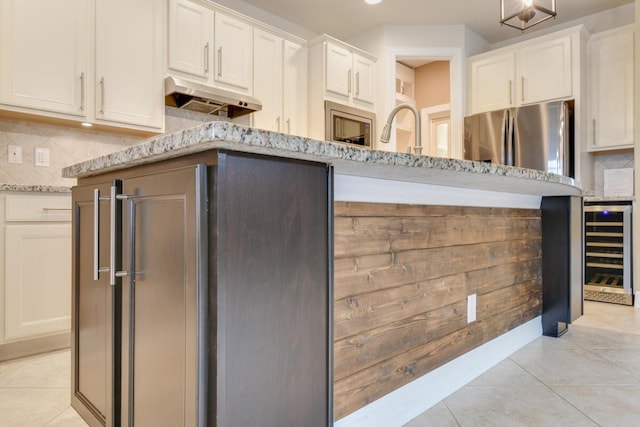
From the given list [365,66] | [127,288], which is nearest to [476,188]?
[127,288]

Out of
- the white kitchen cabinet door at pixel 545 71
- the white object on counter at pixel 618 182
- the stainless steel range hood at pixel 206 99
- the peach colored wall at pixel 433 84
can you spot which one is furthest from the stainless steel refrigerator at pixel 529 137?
the stainless steel range hood at pixel 206 99

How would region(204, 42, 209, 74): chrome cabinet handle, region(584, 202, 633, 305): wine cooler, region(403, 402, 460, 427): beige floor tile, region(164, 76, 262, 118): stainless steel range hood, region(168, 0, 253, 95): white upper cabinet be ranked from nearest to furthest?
region(403, 402, 460, 427): beige floor tile < region(164, 76, 262, 118): stainless steel range hood < region(168, 0, 253, 95): white upper cabinet < region(204, 42, 209, 74): chrome cabinet handle < region(584, 202, 633, 305): wine cooler

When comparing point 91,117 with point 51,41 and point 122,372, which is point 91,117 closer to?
point 51,41

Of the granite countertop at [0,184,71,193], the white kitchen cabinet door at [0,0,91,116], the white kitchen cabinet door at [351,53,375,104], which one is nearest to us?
the granite countertop at [0,184,71,193]

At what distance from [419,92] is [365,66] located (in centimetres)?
213

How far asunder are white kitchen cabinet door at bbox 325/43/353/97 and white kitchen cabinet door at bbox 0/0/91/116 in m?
2.04

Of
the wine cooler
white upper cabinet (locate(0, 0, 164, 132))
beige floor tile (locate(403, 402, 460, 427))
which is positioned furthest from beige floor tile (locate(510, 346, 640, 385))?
white upper cabinet (locate(0, 0, 164, 132))

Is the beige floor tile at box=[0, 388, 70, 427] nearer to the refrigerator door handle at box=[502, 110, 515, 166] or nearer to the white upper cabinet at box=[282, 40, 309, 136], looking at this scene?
the white upper cabinet at box=[282, 40, 309, 136]

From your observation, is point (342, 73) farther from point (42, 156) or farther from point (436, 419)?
point (436, 419)

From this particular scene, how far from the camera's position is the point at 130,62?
268 cm

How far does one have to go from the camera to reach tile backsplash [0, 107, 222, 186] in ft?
7.93

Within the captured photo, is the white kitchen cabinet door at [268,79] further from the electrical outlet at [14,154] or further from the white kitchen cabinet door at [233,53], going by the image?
the electrical outlet at [14,154]

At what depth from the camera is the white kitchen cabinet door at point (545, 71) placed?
380 centimetres

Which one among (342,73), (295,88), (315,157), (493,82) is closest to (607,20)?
(493,82)
